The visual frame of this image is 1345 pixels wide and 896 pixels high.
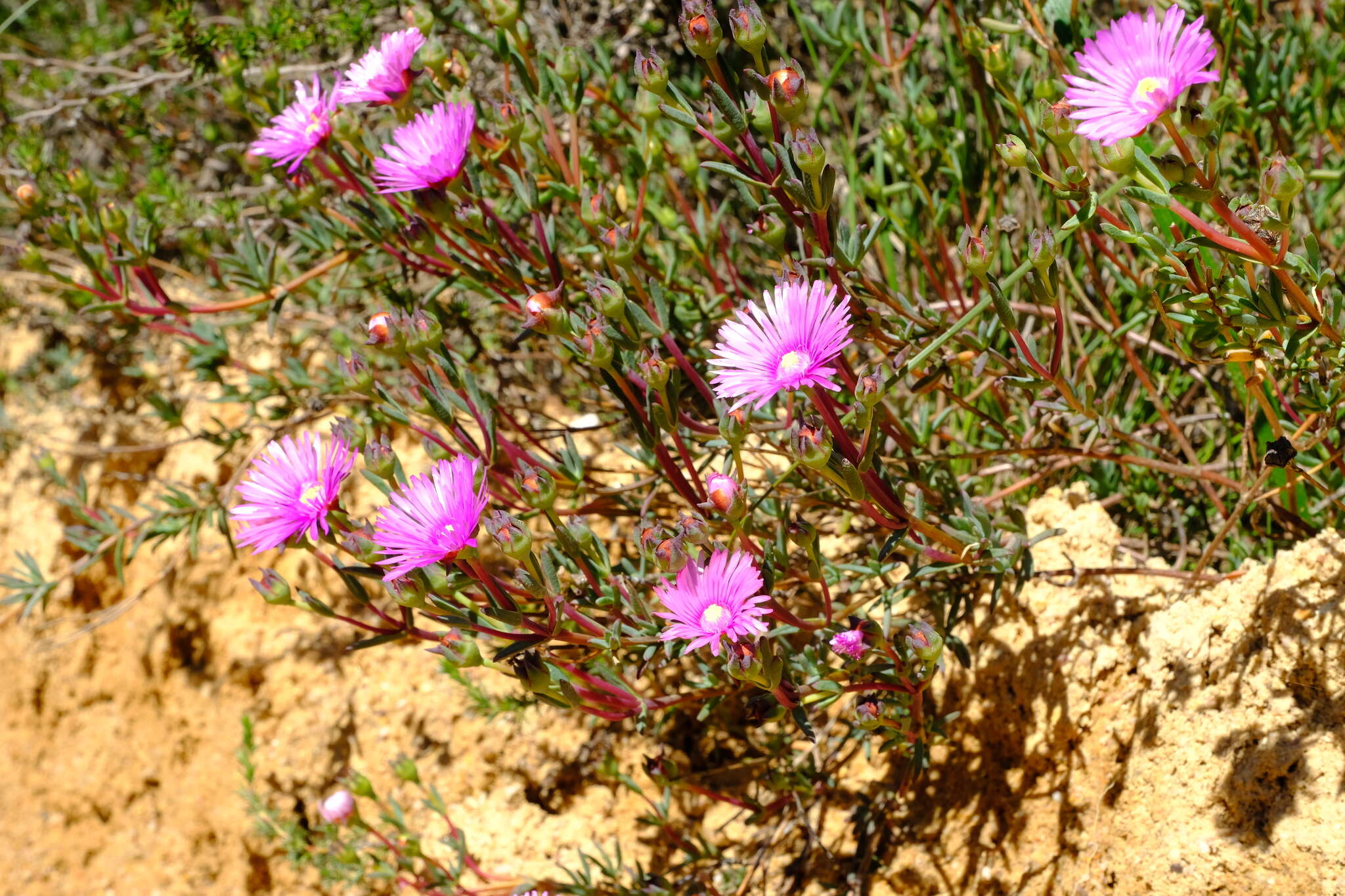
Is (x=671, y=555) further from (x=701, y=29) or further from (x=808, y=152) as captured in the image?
(x=701, y=29)

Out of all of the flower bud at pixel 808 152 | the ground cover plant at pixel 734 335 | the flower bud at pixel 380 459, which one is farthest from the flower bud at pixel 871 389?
the flower bud at pixel 380 459

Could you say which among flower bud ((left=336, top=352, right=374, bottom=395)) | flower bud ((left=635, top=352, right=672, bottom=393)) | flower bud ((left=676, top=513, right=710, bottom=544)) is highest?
flower bud ((left=336, top=352, right=374, bottom=395))

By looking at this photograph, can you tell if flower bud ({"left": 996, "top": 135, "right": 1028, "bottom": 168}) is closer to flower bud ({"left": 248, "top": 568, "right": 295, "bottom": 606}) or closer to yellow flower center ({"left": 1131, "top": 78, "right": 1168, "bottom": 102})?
yellow flower center ({"left": 1131, "top": 78, "right": 1168, "bottom": 102})

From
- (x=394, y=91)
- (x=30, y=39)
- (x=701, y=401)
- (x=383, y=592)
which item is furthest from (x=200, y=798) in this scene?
(x=30, y=39)

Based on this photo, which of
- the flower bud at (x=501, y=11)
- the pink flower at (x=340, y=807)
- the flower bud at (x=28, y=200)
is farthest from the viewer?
the pink flower at (x=340, y=807)

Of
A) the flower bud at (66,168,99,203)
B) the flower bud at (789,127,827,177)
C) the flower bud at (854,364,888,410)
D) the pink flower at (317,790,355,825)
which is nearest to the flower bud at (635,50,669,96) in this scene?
the flower bud at (789,127,827,177)

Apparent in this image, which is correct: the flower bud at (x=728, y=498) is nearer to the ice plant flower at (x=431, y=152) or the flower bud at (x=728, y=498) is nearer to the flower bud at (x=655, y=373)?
the flower bud at (x=655, y=373)

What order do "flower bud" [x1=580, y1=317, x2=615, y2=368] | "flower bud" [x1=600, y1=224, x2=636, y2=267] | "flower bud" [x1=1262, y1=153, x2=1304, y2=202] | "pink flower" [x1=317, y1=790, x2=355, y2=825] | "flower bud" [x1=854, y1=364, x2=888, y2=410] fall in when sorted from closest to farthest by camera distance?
"flower bud" [x1=1262, y1=153, x2=1304, y2=202], "flower bud" [x1=854, y1=364, x2=888, y2=410], "flower bud" [x1=580, y1=317, x2=615, y2=368], "flower bud" [x1=600, y1=224, x2=636, y2=267], "pink flower" [x1=317, y1=790, x2=355, y2=825]
